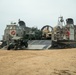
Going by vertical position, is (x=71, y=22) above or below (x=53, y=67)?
above

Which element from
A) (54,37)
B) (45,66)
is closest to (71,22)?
(54,37)

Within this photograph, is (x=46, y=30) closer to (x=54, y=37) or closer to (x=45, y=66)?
(x=54, y=37)

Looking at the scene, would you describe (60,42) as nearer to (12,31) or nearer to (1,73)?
(12,31)

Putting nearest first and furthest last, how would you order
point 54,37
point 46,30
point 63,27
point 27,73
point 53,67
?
1. point 27,73
2. point 53,67
3. point 54,37
4. point 63,27
5. point 46,30

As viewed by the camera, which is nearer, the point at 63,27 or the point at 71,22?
the point at 63,27

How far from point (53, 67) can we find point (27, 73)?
1.53m

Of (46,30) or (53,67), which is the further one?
(46,30)

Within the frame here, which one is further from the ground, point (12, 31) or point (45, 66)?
point (12, 31)

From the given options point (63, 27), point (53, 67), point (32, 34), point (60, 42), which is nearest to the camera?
point (53, 67)

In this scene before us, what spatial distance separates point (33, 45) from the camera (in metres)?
22.7

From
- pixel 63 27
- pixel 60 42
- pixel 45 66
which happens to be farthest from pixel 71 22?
pixel 45 66

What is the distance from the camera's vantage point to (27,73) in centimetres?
882

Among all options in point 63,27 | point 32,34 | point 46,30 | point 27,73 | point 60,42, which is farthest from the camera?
point 46,30

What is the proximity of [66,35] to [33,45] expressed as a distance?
14.3ft
